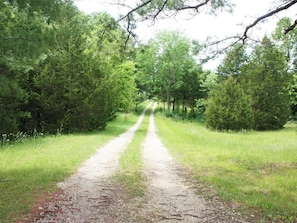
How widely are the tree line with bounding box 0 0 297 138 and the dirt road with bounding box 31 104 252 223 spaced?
12.5ft

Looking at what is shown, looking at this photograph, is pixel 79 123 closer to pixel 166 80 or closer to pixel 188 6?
pixel 188 6

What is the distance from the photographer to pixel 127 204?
6465 mm

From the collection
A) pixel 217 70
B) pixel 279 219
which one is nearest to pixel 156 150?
pixel 279 219

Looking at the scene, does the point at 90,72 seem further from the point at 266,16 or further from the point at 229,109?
the point at 266,16

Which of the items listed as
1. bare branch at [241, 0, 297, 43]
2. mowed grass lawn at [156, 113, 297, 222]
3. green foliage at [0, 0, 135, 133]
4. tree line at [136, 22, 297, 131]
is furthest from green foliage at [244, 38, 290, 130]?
bare branch at [241, 0, 297, 43]

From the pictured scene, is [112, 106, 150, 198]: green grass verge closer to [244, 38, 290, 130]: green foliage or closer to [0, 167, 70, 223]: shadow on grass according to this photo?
[0, 167, 70, 223]: shadow on grass

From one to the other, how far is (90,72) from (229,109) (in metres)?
14.8

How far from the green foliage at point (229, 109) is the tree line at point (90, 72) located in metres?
0.10

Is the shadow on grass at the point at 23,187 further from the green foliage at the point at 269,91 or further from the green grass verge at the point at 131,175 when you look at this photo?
the green foliage at the point at 269,91

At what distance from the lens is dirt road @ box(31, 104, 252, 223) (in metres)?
5.69

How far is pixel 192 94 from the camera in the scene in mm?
65938

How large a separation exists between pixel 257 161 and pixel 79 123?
1450 cm

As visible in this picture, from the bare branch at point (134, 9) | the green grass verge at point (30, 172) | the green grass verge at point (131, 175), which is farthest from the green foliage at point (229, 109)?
the bare branch at point (134, 9)

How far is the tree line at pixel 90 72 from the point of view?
8750mm
